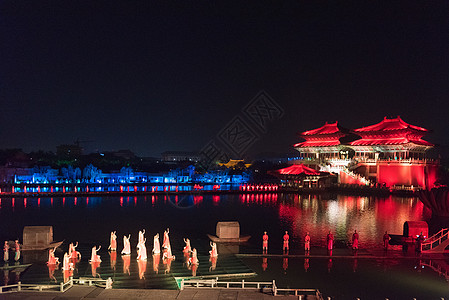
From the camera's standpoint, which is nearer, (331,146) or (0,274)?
(0,274)

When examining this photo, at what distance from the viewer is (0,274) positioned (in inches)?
664

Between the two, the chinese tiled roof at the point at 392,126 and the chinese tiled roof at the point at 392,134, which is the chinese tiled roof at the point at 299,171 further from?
the chinese tiled roof at the point at 392,126

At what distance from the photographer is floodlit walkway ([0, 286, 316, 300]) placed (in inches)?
→ 516

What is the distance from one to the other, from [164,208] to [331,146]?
44656mm

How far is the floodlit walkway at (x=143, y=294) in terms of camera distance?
43.0 ft

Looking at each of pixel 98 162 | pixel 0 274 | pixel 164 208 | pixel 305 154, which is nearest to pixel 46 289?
pixel 0 274

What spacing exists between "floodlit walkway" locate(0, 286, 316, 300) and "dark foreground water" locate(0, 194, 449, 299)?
126cm

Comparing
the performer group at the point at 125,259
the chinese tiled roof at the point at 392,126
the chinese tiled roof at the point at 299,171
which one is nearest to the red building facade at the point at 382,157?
the chinese tiled roof at the point at 392,126

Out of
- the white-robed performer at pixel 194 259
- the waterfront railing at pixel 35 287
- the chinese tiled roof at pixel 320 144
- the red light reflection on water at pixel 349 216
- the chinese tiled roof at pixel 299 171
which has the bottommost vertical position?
the red light reflection on water at pixel 349 216

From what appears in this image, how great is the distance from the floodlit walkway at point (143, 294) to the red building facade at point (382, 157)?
182 ft

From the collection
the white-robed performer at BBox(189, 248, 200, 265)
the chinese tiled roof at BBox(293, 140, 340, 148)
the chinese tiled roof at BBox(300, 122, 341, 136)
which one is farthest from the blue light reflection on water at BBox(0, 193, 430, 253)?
the chinese tiled roof at BBox(300, 122, 341, 136)

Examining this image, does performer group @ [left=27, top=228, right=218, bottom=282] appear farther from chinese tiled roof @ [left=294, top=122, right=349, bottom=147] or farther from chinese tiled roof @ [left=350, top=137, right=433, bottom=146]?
chinese tiled roof @ [left=294, top=122, right=349, bottom=147]

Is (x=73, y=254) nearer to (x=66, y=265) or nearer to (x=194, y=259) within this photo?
(x=66, y=265)

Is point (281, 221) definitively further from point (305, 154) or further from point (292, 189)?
point (305, 154)
